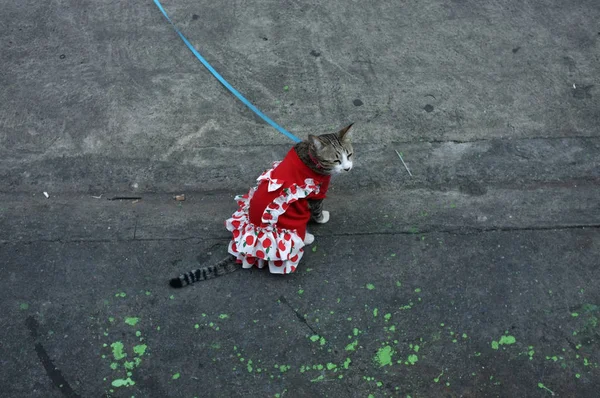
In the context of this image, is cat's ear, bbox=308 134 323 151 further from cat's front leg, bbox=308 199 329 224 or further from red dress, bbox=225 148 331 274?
cat's front leg, bbox=308 199 329 224

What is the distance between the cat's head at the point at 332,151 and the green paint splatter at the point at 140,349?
154 centimetres

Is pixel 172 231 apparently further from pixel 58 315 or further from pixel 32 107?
pixel 32 107

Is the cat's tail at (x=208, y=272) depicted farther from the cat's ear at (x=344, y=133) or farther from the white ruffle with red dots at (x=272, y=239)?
the cat's ear at (x=344, y=133)

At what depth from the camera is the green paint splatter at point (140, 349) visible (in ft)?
10.7

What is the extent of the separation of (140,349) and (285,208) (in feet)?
4.01

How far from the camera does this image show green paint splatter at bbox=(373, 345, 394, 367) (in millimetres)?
3227

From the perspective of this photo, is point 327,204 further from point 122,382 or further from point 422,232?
point 122,382

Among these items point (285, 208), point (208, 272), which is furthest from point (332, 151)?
point (208, 272)

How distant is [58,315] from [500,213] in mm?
3094

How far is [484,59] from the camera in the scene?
5039 millimetres

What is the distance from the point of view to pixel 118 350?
10.7ft

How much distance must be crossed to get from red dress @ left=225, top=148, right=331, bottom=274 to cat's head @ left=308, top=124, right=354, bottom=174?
114 mm

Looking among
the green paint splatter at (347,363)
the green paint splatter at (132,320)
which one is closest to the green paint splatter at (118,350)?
the green paint splatter at (132,320)

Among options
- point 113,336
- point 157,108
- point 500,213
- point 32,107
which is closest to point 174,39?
point 157,108
